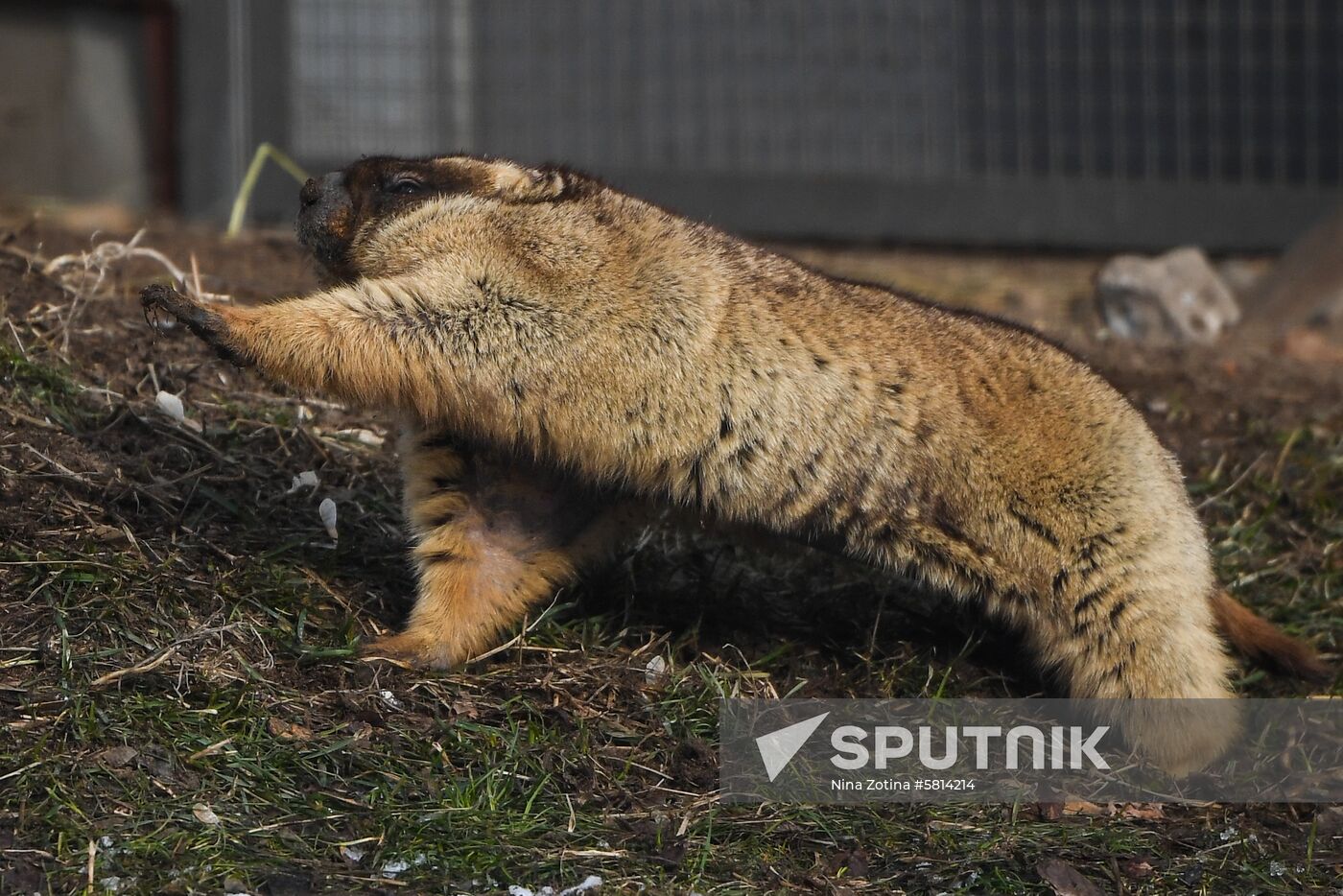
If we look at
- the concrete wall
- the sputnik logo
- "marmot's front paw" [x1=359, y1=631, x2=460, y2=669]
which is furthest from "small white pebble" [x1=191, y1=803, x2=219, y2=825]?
the concrete wall

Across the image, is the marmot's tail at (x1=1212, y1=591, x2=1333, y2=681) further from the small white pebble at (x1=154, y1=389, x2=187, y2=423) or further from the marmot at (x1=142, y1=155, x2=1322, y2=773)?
the small white pebble at (x1=154, y1=389, x2=187, y2=423)

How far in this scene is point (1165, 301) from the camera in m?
8.50

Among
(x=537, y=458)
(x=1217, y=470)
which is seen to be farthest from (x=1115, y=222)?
(x=537, y=458)

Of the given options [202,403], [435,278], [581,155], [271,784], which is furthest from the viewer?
[581,155]

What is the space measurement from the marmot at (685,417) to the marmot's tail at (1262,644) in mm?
267

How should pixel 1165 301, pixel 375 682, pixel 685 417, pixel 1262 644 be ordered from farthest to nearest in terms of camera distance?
pixel 1165 301
pixel 1262 644
pixel 685 417
pixel 375 682

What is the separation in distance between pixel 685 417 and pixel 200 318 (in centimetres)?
133

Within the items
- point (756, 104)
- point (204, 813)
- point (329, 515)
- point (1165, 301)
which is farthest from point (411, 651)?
point (756, 104)

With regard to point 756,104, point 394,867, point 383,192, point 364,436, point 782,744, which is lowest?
point 782,744

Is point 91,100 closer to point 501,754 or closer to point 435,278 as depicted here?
point 435,278

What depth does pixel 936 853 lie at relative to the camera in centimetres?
380

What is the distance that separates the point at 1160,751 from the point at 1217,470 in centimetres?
190

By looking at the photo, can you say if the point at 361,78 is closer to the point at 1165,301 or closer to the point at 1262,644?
the point at 1165,301

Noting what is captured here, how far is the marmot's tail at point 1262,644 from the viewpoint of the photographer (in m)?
4.85
